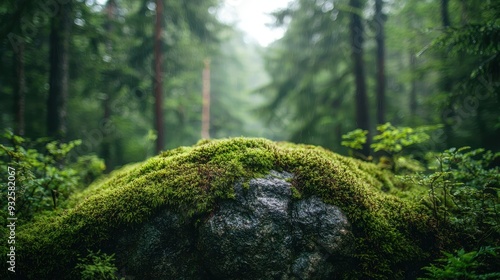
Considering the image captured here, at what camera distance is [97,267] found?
258 centimetres

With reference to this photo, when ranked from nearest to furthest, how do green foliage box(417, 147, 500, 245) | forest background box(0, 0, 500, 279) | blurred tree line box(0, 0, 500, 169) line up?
green foliage box(417, 147, 500, 245), forest background box(0, 0, 500, 279), blurred tree line box(0, 0, 500, 169)

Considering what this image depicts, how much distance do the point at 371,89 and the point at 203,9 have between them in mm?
10552

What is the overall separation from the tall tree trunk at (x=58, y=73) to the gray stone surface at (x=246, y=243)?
7.66 metres

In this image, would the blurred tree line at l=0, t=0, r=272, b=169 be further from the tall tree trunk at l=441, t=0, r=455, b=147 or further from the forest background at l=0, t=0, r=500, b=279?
the tall tree trunk at l=441, t=0, r=455, b=147

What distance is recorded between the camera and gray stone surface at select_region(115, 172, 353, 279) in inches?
106

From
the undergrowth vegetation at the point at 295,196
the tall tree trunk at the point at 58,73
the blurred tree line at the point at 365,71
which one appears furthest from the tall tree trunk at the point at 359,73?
the tall tree trunk at the point at 58,73

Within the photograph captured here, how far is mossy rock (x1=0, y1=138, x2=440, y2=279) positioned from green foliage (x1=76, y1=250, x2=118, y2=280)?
0.12 m

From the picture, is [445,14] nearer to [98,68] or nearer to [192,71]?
[192,71]

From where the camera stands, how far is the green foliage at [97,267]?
252 cm

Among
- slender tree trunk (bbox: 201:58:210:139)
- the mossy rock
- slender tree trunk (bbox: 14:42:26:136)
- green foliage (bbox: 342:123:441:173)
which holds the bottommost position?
the mossy rock

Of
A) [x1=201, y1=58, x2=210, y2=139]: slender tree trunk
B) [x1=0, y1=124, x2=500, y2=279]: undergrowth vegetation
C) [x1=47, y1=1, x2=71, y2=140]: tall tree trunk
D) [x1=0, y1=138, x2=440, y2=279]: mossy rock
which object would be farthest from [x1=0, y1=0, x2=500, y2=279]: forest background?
[x1=201, y1=58, x2=210, y2=139]: slender tree trunk

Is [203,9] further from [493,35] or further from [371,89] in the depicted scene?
[493,35]

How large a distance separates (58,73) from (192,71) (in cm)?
894

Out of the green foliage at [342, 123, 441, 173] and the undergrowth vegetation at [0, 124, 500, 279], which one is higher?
the green foliage at [342, 123, 441, 173]
